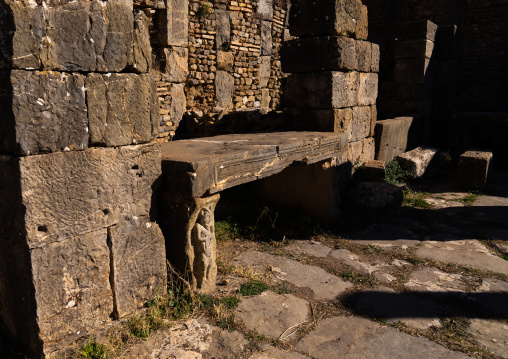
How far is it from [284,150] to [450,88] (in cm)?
793

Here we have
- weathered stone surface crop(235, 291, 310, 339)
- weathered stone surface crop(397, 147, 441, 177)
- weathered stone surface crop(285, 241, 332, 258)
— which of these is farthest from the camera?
weathered stone surface crop(397, 147, 441, 177)

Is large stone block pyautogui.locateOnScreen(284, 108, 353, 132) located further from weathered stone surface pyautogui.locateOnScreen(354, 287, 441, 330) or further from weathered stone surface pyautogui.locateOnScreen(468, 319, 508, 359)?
weathered stone surface pyautogui.locateOnScreen(468, 319, 508, 359)

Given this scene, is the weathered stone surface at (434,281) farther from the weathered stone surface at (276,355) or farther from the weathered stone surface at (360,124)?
the weathered stone surface at (360,124)

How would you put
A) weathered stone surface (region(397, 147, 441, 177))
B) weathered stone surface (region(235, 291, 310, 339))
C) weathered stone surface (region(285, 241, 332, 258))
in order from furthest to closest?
1. weathered stone surface (region(397, 147, 441, 177))
2. weathered stone surface (region(285, 241, 332, 258))
3. weathered stone surface (region(235, 291, 310, 339))

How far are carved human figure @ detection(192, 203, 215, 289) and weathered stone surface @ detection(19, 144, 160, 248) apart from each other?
0.47 meters

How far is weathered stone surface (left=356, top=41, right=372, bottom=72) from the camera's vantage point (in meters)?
6.27

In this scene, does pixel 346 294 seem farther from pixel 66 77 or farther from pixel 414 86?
pixel 414 86

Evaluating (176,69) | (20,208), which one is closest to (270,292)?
(20,208)

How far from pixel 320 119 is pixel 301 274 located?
2.69 meters

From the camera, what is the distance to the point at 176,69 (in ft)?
29.2

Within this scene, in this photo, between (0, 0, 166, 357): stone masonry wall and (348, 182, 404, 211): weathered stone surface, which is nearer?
(0, 0, 166, 357): stone masonry wall

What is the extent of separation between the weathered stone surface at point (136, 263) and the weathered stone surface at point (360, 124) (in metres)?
4.04

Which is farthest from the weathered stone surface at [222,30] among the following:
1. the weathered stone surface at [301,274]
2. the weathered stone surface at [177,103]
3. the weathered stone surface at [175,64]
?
the weathered stone surface at [301,274]

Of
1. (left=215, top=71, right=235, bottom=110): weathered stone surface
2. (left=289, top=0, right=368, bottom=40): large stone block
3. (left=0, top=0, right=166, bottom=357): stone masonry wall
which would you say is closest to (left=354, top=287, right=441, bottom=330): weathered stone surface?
(left=0, top=0, right=166, bottom=357): stone masonry wall
